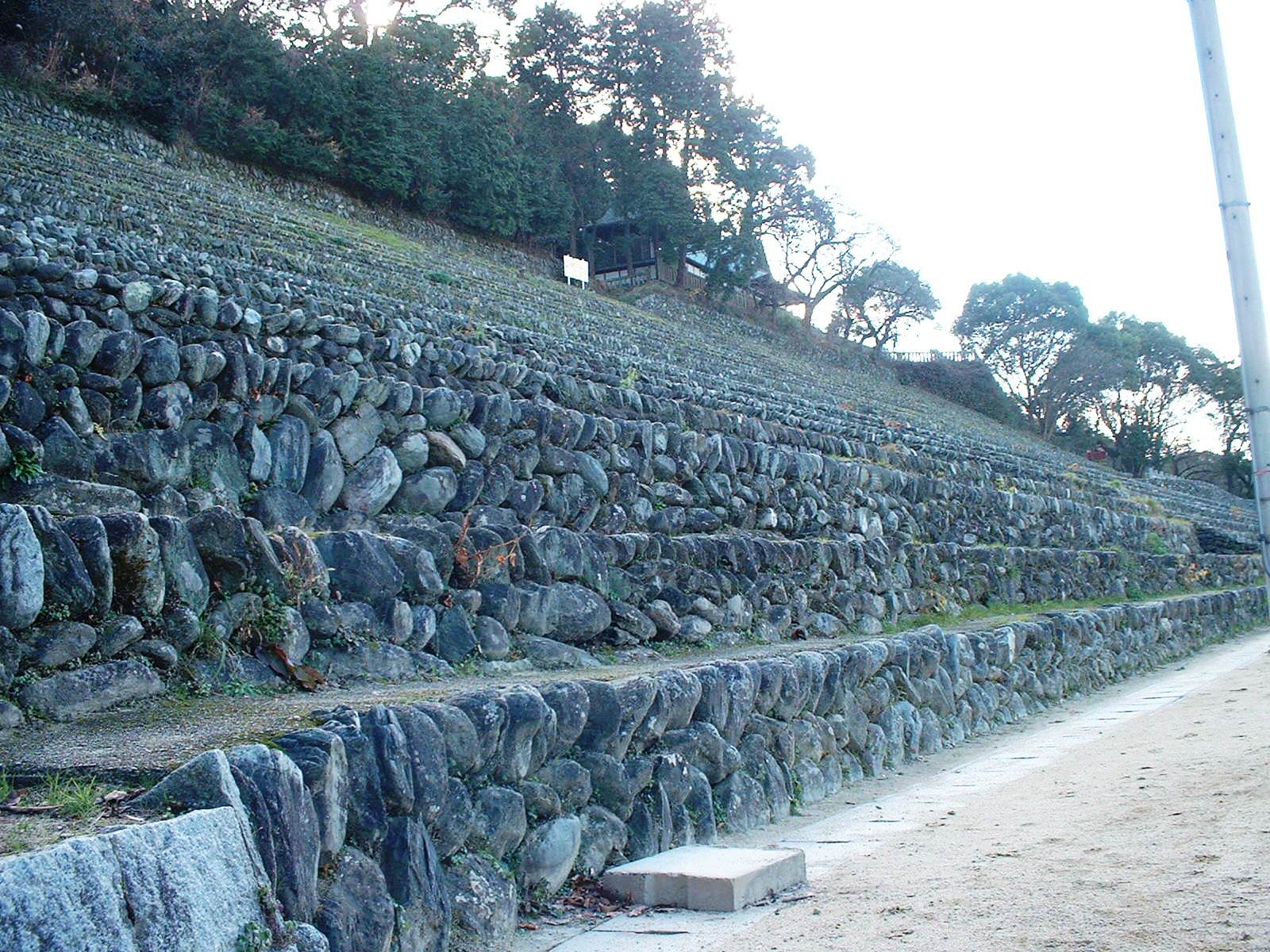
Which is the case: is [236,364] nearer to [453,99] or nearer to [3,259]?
[3,259]

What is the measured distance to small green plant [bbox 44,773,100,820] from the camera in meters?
2.42

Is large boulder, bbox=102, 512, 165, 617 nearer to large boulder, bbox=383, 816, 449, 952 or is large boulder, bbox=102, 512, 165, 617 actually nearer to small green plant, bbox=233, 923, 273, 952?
large boulder, bbox=383, 816, 449, 952

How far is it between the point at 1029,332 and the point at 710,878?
4405cm

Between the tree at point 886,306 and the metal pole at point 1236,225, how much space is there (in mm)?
32519

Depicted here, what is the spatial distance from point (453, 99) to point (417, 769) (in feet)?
98.3

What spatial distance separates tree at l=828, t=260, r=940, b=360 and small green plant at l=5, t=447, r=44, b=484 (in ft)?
126

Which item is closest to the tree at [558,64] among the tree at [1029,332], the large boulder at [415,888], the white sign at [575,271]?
the white sign at [575,271]

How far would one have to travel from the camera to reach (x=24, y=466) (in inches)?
181

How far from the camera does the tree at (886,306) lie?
41.3 metres

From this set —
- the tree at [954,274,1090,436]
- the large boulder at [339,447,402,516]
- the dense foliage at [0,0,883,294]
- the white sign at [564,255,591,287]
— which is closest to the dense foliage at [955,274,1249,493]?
the tree at [954,274,1090,436]

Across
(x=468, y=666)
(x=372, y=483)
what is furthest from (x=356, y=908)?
(x=372, y=483)

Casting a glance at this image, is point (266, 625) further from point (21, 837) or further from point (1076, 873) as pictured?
point (1076, 873)

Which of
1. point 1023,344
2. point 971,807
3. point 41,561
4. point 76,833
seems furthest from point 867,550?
point 1023,344

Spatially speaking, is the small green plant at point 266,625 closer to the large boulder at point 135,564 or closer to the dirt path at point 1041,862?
the large boulder at point 135,564
